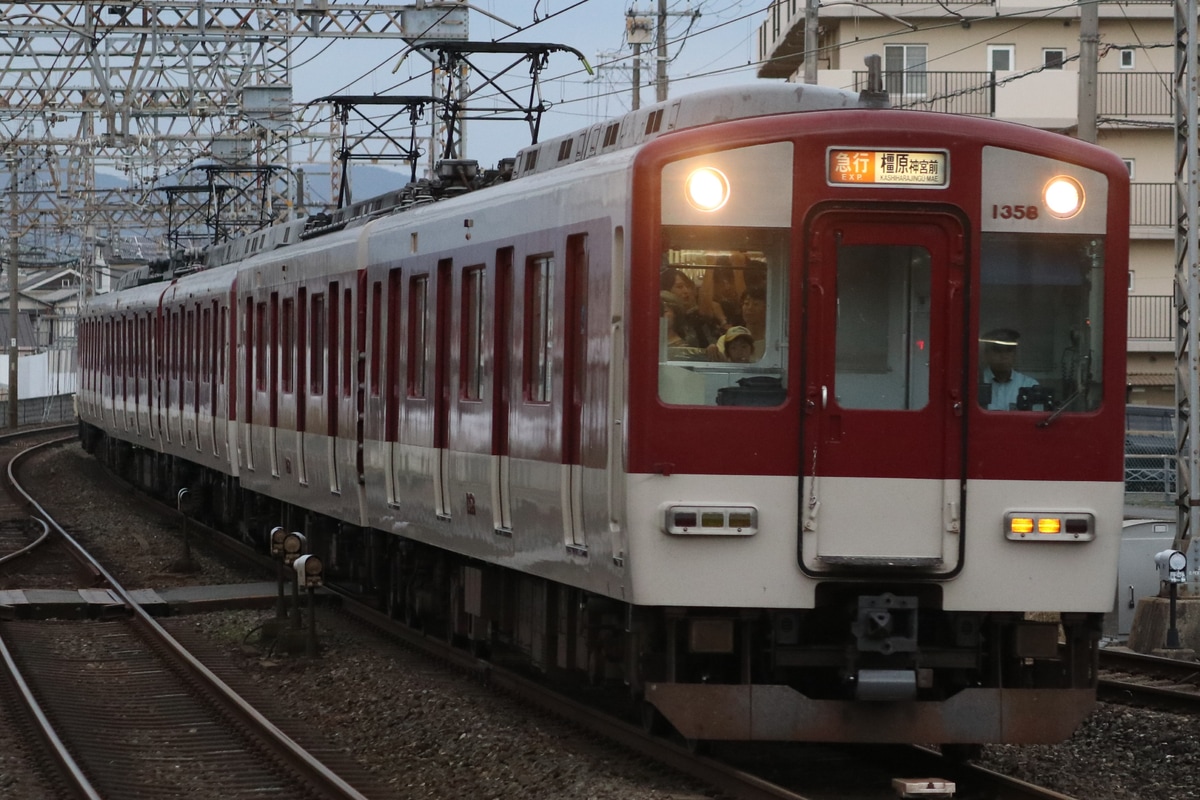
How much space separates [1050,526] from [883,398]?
2.87 feet

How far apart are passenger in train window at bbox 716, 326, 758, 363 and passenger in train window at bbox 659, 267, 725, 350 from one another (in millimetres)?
37

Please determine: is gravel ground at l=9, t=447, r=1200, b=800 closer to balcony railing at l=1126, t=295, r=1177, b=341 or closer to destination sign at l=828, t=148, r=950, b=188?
destination sign at l=828, t=148, r=950, b=188

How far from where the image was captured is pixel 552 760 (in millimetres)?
8961

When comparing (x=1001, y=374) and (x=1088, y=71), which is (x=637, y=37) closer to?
A: (x=1088, y=71)

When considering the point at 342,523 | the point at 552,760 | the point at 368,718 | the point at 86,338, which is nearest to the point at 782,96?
the point at 552,760

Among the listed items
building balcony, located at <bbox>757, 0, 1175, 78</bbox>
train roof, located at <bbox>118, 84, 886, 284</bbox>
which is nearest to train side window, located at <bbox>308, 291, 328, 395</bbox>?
train roof, located at <bbox>118, 84, 886, 284</bbox>

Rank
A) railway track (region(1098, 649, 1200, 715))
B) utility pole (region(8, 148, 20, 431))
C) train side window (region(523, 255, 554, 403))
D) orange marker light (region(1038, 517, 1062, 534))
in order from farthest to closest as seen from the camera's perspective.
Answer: utility pole (region(8, 148, 20, 431)) → railway track (region(1098, 649, 1200, 715)) → train side window (region(523, 255, 554, 403)) → orange marker light (region(1038, 517, 1062, 534))

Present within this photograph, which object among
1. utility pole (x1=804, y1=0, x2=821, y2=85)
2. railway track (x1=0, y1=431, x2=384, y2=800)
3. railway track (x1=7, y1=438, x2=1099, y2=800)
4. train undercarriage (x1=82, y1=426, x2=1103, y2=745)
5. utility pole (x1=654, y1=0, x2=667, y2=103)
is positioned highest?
utility pole (x1=654, y1=0, x2=667, y2=103)

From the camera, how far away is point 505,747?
31.0ft

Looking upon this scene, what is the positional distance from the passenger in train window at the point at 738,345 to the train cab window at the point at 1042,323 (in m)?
0.96

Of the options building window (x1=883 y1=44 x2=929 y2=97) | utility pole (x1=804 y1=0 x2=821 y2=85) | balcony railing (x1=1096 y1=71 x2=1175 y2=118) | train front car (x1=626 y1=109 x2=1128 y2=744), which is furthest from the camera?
balcony railing (x1=1096 y1=71 x2=1175 y2=118)

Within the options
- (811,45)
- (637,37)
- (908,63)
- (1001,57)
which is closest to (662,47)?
(637,37)

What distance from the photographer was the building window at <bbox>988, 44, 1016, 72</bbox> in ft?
125

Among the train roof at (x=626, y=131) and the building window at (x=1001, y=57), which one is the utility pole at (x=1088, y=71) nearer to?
the train roof at (x=626, y=131)
